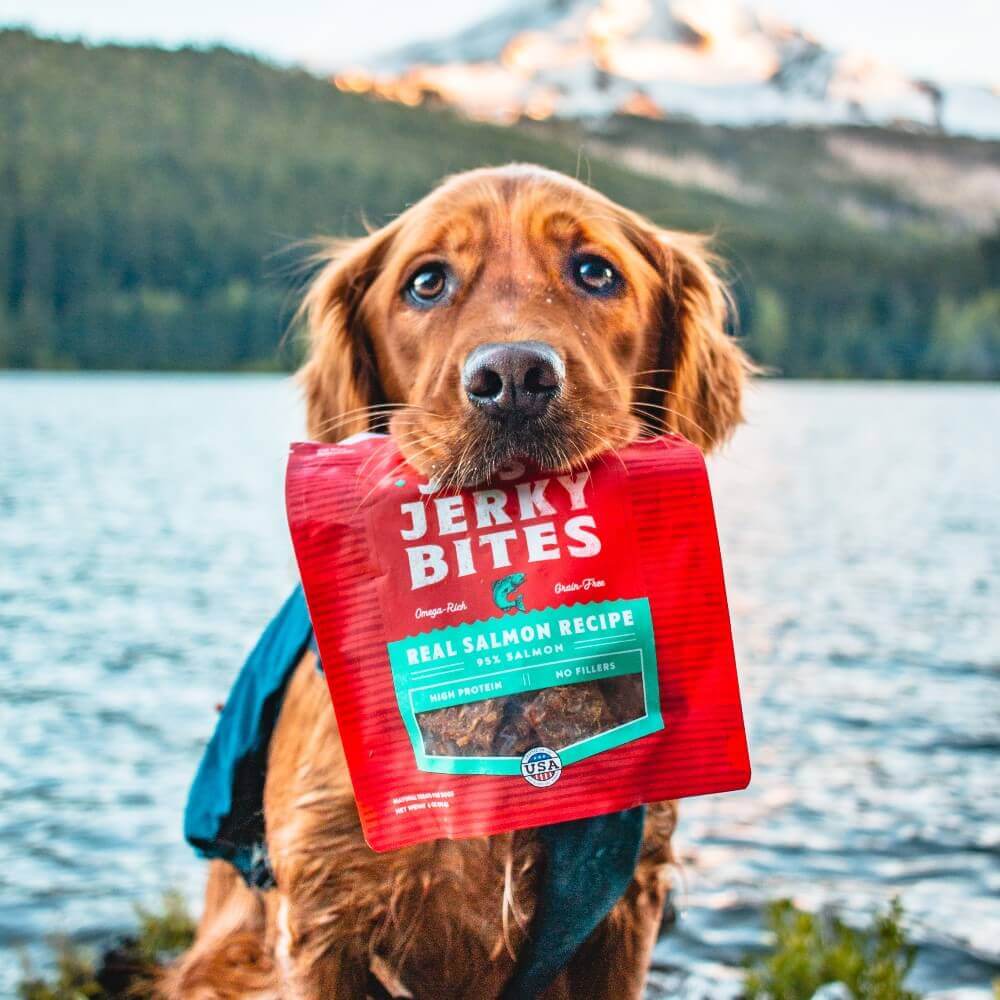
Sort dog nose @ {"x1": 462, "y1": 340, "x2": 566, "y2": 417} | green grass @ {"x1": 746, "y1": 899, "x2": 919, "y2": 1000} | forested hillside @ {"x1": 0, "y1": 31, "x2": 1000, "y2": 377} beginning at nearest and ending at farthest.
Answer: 1. dog nose @ {"x1": 462, "y1": 340, "x2": 566, "y2": 417}
2. green grass @ {"x1": 746, "y1": 899, "x2": 919, "y2": 1000}
3. forested hillside @ {"x1": 0, "y1": 31, "x2": 1000, "y2": 377}

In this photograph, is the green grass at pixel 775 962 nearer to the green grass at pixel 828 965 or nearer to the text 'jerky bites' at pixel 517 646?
the green grass at pixel 828 965

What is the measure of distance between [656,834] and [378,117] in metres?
158

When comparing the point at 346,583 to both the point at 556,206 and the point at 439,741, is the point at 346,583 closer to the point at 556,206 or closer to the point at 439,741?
the point at 439,741

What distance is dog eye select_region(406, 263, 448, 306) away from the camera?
323 centimetres

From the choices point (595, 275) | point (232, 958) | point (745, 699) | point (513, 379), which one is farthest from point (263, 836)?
point (745, 699)

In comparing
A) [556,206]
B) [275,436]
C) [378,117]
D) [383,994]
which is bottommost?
[275,436]

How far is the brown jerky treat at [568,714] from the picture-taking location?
2.37m

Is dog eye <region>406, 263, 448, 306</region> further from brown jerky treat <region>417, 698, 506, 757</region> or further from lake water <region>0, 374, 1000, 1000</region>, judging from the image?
brown jerky treat <region>417, 698, 506, 757</region>

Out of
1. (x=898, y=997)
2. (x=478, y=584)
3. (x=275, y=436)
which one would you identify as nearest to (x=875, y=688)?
(x=898, y=997)

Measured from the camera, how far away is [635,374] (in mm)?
3227

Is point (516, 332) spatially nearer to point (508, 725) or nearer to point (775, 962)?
point (508, 725)

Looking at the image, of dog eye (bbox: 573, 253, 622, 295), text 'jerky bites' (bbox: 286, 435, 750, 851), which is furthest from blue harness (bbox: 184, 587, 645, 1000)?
dog eye (bbox: 573, 253, 622, 295)

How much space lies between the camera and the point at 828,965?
4.38 m

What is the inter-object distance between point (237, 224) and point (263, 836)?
10868 centimetres
